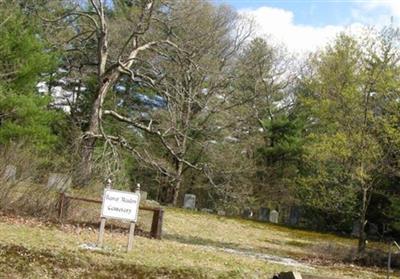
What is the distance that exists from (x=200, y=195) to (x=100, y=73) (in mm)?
18114

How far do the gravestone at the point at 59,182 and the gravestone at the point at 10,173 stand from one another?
1.05 metres

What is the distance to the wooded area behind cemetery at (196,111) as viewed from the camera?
69.3 ft

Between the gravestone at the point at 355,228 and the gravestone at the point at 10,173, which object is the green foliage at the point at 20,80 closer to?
the gravestone at the point at 10,173

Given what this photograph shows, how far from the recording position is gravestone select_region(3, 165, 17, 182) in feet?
44.8

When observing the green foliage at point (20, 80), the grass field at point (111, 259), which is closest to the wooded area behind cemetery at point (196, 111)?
the green foliage at point (20, 80)

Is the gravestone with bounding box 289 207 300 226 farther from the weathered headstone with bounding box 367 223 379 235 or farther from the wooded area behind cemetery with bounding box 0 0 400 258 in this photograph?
the weathered headstone with bounding box 367 223 379 235

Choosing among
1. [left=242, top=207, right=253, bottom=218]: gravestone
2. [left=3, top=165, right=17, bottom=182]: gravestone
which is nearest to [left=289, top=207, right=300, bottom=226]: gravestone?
[left=242, top=207, right=253, bottom=218]: gravestone

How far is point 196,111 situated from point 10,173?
20.4 meters

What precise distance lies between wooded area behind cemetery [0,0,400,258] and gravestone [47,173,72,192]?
0.37 metres

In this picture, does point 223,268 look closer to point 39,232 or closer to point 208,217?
point 39,232

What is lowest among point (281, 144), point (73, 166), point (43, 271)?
point (43, 271)

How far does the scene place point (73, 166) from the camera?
673 inches

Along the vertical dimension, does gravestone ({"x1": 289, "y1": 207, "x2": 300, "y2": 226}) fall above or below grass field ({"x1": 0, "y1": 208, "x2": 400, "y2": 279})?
above

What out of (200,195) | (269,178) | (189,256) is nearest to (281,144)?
(269,178)
